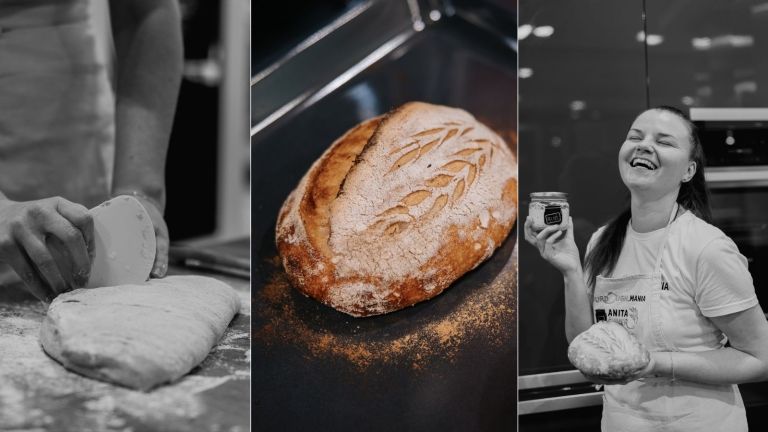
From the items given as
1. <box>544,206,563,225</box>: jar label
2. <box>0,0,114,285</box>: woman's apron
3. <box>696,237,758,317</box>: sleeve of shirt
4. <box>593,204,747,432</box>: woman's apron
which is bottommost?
<box>593,204,747,432</box>: woman's apron

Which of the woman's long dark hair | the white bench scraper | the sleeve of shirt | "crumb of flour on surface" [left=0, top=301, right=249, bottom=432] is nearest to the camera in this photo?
"crumb of flour on surface" [left=0, top=301, right=249, bottom=432]

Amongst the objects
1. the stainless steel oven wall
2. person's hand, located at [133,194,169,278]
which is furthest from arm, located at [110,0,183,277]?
the stainless steel oven wall

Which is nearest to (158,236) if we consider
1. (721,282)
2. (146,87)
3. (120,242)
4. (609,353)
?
(120,242)

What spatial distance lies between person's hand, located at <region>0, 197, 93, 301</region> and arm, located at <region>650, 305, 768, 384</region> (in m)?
1.26

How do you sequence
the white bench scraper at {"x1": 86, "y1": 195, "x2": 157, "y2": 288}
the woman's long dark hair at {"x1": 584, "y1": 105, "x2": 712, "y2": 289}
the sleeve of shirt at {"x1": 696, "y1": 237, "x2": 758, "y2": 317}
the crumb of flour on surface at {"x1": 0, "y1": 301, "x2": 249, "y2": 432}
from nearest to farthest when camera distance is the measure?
1. the crumb of flour on surface at {"x1": 0, "y1": 301, "x2": 249, "y2": 432}
2. the white bench scraper at {"x1": 86, "y1": 195, "x2": 157, "y2": 288}
3. the sleeve of shirt at {"x1": 696, "y1": 237, "x2": 758, "y2": 317}
4. the woman's long dark hair at {"x1": 584, "y1": 105, "x2": 712, "y2": 289}

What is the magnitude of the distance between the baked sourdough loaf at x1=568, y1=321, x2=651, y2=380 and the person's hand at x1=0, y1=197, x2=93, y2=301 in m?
1.08

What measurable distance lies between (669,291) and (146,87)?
1.30 meters

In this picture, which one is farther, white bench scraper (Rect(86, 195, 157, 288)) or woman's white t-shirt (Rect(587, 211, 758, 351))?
woman's white t-shirt (Rect(587, 211, 758, 351))

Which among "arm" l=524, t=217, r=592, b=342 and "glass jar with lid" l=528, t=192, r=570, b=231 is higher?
"glass jar with lid" l=528, t=192, r=570, b=231

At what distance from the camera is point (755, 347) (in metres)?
1.36

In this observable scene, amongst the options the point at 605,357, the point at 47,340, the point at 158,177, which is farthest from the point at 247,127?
the point at 605,357

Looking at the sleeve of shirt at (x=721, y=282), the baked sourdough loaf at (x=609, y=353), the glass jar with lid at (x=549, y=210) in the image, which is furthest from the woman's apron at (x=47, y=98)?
the sleeve of shirt at (x=721, y=282)

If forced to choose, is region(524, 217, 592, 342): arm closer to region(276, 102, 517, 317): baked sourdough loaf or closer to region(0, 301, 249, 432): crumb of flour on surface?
region(276, 102, 517, 317): baked sourdough loaf

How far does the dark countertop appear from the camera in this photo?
1.08 m
